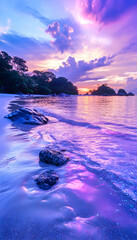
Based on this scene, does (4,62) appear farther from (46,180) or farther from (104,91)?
(104,91)

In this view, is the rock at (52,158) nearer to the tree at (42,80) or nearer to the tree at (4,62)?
the tree at (4,62)

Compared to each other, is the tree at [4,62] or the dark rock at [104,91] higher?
the tree at [4,62]

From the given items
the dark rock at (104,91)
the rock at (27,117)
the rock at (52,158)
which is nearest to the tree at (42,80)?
the dark rock at (104,91)

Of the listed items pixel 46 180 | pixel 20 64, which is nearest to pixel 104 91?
pixel 20 64

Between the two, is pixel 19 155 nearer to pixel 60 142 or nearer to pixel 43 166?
pixel 43 166

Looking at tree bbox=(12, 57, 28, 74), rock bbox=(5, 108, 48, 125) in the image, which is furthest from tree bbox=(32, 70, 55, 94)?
rock bbox=(5, 108, 48, 125)

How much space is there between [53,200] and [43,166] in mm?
906

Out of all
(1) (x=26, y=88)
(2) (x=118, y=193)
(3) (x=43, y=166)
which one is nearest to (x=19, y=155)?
(3) (x=43, y=166)

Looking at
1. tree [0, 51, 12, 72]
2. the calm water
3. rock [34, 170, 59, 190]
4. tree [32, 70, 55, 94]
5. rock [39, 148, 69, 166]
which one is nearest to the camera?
the calm water

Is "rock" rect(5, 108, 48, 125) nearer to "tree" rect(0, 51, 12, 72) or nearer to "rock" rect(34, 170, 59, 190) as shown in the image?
"rock" rect(34, 170, 59, 190)

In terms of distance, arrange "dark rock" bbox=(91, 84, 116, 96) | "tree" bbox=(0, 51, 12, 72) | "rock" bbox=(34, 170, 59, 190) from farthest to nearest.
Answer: "dark rock" bbox=(91, 84, 116, 96) → "tree" bbox=(0, 51, 12, 72) → "rock" bbox=(34, 170, 59, 190)

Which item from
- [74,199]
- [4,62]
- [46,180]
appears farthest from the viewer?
[4,62]

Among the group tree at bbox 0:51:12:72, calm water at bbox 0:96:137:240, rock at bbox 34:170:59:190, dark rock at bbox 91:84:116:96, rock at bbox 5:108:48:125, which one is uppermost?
tree at bbox 0:51:12:72

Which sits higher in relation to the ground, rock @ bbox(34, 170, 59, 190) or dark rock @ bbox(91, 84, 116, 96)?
dark rock @ bbox(91, 84, 116, 96)
